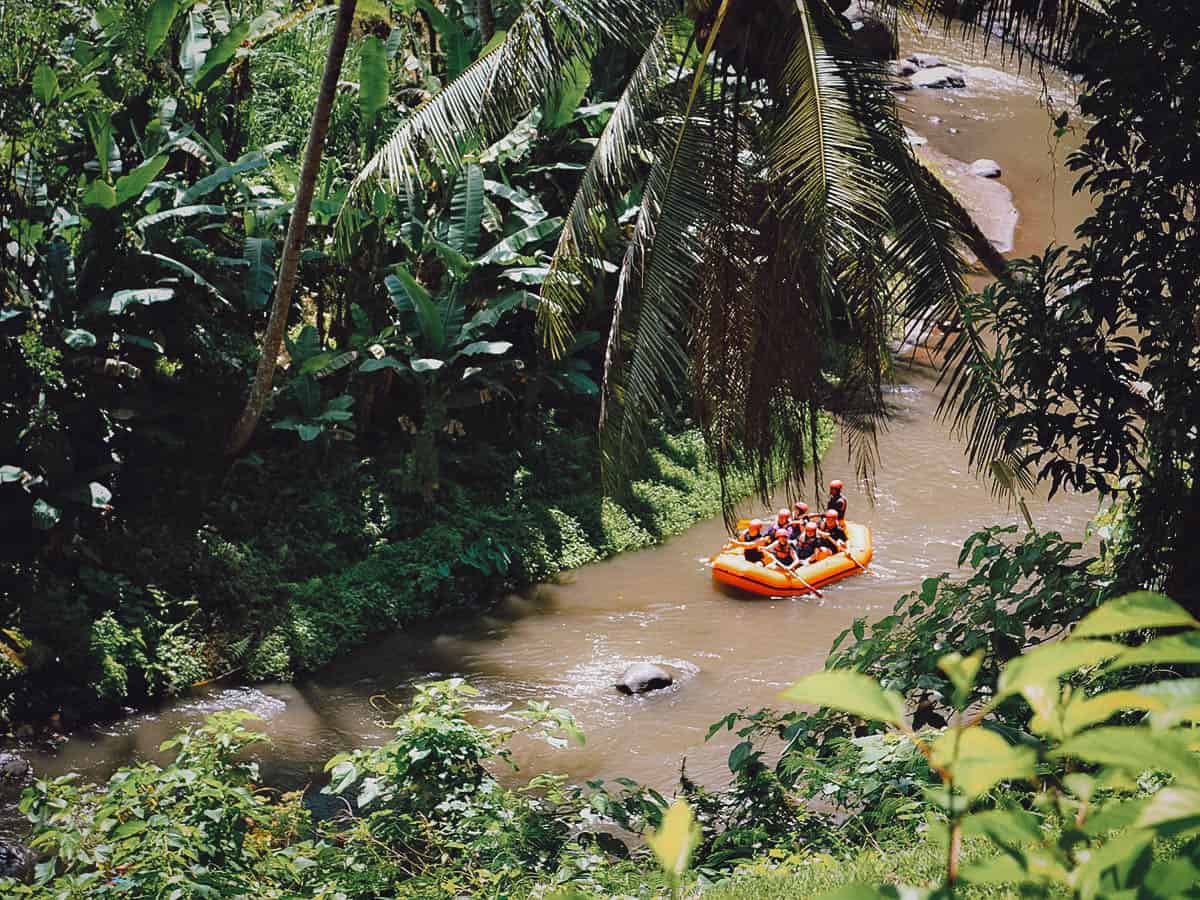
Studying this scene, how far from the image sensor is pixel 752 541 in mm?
11211

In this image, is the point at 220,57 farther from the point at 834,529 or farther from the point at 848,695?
the point at 848,695

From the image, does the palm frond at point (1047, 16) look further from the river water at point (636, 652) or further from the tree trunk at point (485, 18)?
the tree trunk at point (485, 18)

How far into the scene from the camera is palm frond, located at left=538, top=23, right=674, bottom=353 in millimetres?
6707

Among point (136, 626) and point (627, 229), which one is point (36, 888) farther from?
point (627, 229)

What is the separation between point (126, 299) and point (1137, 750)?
30.9ft

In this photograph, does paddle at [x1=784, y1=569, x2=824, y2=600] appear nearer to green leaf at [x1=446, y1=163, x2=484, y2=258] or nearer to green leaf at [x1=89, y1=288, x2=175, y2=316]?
green leaf at [x1=446, y1=163, x2=484, y2=258]

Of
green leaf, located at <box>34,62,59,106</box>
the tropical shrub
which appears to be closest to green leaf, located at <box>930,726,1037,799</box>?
the tropical shrub

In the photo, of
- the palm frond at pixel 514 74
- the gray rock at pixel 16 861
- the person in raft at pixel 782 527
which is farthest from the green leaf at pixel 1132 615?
the person in raft at pixel 782 527

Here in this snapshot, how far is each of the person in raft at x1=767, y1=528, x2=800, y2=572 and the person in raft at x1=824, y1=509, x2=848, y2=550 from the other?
1.38ft

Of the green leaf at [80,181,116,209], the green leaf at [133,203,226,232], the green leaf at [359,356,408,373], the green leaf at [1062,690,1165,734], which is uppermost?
the green leaf at [1062,690,1165,734]

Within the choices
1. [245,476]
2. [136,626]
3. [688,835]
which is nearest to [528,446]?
[245,476]

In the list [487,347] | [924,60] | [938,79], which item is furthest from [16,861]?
[924,60]

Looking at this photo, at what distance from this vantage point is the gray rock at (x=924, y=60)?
26.9 meters

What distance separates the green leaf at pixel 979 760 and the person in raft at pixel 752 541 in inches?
404
